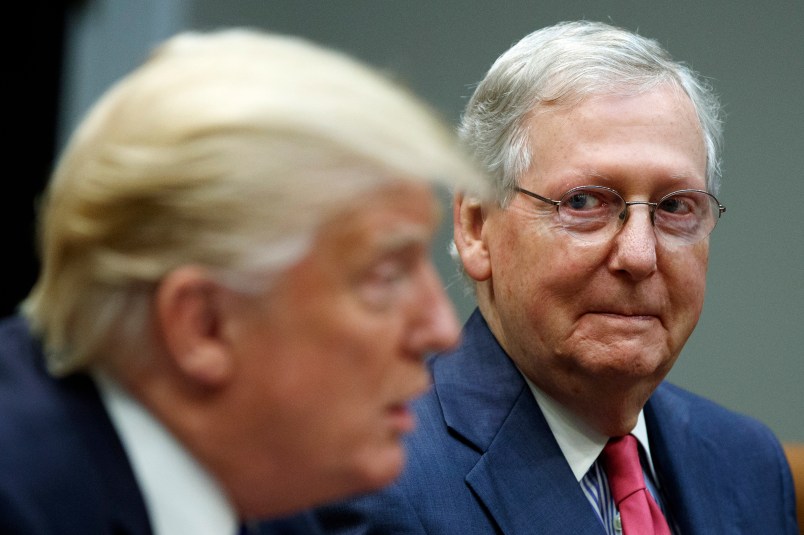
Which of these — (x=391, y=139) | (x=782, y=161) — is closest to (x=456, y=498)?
(x=391, y=139)

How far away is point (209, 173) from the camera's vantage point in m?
1.02

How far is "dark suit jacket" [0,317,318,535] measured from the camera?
103 cm

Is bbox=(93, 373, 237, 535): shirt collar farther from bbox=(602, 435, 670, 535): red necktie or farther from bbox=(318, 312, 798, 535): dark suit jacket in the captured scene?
bbox=(602, 435, 670, 535): red necktie

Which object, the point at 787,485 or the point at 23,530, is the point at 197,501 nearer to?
the point at 23,530

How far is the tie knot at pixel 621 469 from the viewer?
1.96m

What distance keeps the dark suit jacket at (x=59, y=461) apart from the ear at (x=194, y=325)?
12 cm

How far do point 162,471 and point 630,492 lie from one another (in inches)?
43.5

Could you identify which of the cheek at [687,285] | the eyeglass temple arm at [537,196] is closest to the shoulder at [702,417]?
the cheek at [687,285]

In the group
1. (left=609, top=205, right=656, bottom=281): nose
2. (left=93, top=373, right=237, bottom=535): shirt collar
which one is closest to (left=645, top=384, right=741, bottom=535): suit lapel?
(left=609, top=205, right=656, bottom=281): nose

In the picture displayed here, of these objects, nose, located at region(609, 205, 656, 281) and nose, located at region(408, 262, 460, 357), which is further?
nose, located at region(609, 205, 656, 281)

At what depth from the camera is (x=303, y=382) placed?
42.1 inches

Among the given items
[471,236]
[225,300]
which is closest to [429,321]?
[225,300]

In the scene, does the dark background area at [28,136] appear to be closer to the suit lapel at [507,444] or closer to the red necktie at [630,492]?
the suit lapel at [507,444]

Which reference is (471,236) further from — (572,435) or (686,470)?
(686,470)
